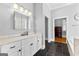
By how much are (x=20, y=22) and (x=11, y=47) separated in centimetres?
90

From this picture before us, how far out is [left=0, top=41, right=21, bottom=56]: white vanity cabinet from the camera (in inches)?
44.6

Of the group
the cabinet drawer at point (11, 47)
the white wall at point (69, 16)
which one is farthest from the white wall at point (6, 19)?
the white wall at point (69, 16)

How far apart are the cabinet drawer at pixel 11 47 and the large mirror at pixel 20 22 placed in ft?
1.86

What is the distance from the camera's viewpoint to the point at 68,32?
73.8 inches

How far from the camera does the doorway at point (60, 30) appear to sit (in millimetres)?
1861

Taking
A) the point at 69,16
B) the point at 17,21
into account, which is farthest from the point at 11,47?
the point at 69,16

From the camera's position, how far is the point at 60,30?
1.88 metres

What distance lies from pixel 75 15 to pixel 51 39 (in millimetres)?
653

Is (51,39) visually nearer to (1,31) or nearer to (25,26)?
(25,26)

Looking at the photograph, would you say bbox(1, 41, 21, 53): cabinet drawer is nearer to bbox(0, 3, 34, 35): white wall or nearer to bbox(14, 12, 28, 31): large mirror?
bbox(0, 3, 34, 35): white wall

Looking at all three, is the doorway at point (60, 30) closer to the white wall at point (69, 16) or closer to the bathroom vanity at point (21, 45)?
the white wall at point (69, 16)

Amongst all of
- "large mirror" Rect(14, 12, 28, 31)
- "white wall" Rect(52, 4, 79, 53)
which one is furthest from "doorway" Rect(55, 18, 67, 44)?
"large mirror" Rect(14, 12, 28, 31)

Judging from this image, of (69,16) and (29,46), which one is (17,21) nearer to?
(29,46)

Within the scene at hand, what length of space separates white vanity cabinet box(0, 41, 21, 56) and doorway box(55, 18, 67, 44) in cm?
81
